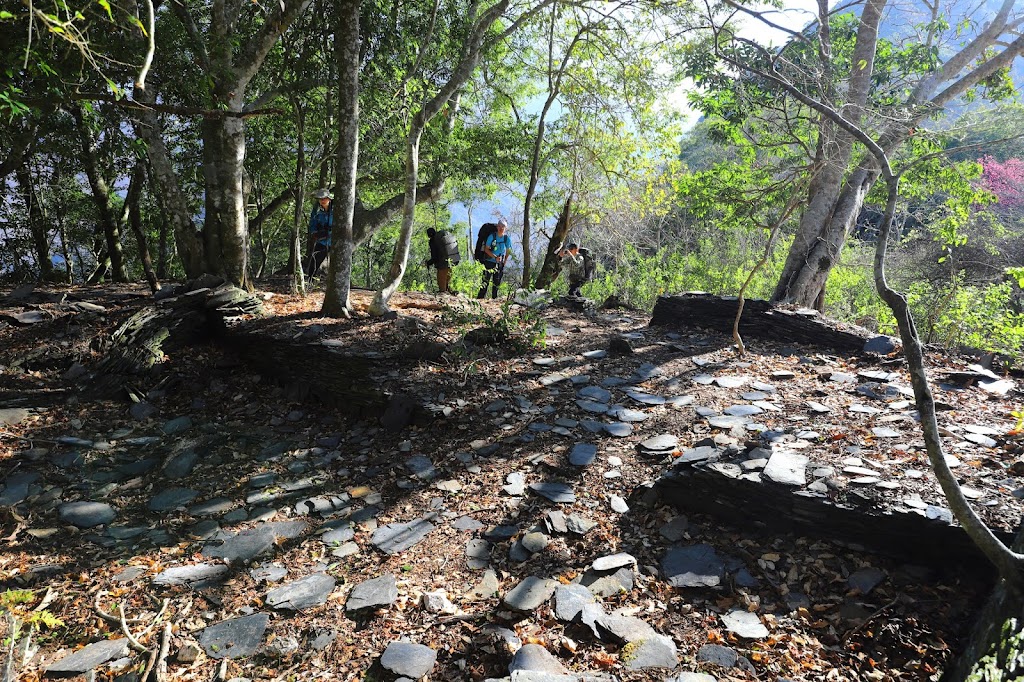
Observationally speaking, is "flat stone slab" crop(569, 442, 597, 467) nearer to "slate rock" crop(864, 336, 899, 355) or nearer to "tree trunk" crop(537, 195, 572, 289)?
"slate rock" crop(864, 336, 899, 355)

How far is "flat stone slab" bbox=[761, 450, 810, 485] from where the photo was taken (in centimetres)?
362

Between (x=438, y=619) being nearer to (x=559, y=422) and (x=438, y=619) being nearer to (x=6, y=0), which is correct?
(x=559, y=422)

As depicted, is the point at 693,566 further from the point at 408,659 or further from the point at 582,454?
the point at 408,659

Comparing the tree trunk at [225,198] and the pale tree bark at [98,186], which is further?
the pale tree bark at [98,186]

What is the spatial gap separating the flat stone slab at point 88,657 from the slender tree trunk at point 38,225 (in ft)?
40.8

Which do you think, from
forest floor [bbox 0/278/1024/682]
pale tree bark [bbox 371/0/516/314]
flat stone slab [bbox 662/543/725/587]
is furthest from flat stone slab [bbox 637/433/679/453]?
pale tree bark [bbox 371/0/516/314]

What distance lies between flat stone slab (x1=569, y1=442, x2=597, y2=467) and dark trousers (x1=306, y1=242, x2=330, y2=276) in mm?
8295

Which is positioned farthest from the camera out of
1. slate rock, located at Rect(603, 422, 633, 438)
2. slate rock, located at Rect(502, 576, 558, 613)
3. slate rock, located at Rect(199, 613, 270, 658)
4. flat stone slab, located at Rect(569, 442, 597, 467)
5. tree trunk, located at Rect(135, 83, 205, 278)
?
tree trunk, located at Rect(135, 83, 205, 278)

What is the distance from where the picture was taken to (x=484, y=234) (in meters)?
10.6

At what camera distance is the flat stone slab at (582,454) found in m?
4.66

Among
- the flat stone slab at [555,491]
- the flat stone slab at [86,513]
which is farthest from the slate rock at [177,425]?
the flat stone slab at [555,491]

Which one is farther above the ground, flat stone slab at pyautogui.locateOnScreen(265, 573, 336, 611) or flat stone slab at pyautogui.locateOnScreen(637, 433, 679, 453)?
flat stone slab at pyautogui.locateOnScreen(637, 433, 679, 453)

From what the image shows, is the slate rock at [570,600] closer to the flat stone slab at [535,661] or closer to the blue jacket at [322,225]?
the flat stone slab at [535,661]

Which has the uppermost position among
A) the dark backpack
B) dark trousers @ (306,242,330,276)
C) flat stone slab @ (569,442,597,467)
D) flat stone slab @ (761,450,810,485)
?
the dark backpack
